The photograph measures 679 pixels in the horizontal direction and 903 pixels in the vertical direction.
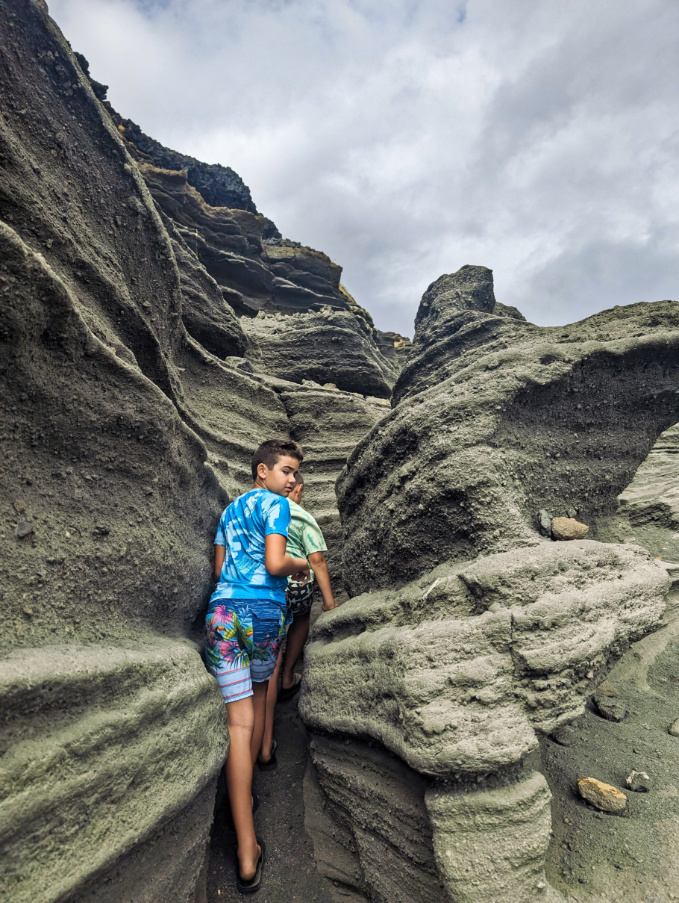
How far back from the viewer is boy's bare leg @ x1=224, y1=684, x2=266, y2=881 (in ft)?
5.51

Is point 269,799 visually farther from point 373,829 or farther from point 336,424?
point 336,424

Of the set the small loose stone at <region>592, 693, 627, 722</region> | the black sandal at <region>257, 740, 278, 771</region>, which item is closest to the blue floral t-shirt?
the black sandal at <region>257, 740, 278, 771</region>

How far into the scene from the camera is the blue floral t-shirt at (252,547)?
6.25ft

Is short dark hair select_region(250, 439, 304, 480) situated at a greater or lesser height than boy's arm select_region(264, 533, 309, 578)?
greater

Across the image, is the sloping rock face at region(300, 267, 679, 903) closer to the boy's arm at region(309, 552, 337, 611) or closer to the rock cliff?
the rock cliff

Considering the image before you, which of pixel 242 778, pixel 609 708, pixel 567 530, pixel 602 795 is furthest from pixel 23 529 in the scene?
pixel 609 708

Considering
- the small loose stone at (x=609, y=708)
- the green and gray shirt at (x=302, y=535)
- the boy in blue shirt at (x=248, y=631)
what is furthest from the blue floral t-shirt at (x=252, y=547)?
the small loose stone at (x=609, y=708)

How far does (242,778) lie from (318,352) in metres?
6.62

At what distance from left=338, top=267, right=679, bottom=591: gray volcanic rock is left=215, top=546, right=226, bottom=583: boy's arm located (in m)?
0.69

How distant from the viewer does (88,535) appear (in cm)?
150

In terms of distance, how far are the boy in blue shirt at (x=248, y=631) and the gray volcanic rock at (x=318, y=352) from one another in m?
5.41

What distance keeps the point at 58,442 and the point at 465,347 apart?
6.76 meters

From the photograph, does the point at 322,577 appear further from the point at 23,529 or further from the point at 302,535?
the point at 23,529

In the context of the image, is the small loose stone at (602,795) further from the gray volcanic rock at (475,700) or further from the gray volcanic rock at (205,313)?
the gray volcanic rock at (205,313)
